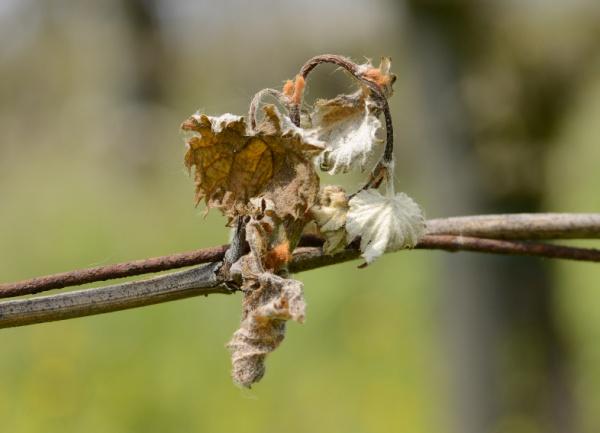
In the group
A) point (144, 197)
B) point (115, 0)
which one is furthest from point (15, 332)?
point (115, 0)

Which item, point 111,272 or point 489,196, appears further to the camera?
point 489,196

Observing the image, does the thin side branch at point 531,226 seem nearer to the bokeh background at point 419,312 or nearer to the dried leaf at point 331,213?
the dried leaf at point 331,213

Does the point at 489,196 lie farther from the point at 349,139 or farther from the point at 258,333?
the point at 258,333

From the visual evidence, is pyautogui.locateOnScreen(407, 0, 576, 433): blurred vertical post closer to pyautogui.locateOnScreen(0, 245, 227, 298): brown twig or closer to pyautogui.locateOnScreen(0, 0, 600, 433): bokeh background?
pyautogui.locateOnScreen(0, 0, 600, 433): bokeh background

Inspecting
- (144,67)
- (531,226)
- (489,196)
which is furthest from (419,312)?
(144,67)

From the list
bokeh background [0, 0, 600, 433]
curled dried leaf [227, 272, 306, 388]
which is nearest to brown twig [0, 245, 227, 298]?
curled dried leaf [227, 272, 306, 388]

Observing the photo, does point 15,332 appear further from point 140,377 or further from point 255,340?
point 255,340
